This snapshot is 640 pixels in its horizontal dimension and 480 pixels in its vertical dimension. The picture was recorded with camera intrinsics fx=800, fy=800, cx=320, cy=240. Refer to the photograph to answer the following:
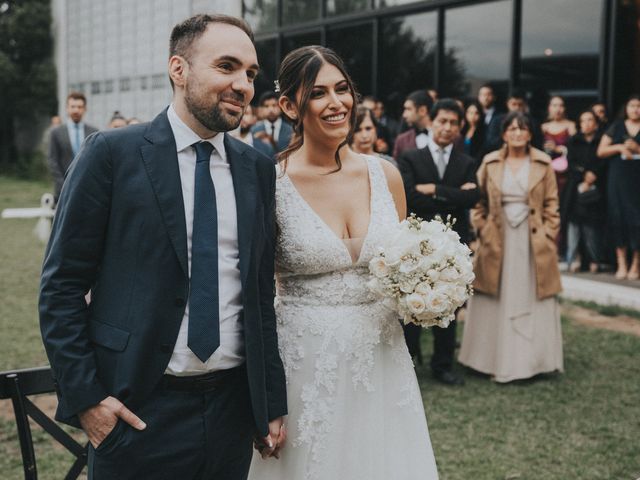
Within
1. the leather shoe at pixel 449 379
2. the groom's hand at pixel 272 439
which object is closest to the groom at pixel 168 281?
the groom's hand at pixel 272 439

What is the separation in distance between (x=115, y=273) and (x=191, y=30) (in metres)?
0.76

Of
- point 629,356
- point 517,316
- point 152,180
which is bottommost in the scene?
point 629,356

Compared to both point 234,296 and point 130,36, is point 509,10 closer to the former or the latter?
point 234,296

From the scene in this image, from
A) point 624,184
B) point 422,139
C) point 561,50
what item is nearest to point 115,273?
point 422,139

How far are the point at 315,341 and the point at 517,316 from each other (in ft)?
12.5

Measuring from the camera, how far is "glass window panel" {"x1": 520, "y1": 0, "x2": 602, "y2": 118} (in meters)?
10.6

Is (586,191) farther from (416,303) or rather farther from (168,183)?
(168,183)

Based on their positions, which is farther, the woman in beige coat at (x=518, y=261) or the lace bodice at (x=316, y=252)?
the woman in beige coat at (x=518, y=261)

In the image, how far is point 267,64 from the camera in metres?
17.2

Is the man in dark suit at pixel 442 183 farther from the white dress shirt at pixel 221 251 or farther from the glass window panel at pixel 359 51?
the glass window panel at pixel 359 51

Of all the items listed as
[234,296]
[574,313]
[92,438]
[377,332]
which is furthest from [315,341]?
[574,313]

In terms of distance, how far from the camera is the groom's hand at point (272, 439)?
269 centimetres

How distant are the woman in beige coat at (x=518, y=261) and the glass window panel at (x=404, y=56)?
688 cm

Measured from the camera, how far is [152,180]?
2.32 m
